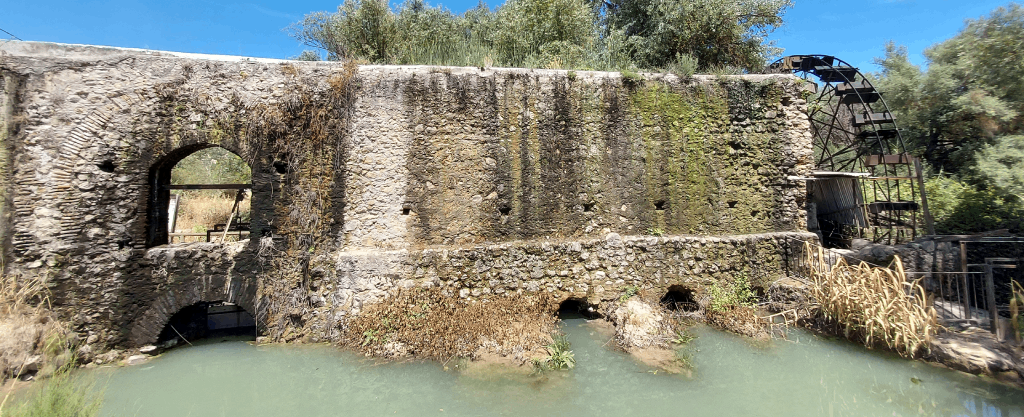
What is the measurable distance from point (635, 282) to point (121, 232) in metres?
7.64

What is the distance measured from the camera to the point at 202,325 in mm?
7273

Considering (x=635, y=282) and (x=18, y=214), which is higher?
(x=18, y=214)

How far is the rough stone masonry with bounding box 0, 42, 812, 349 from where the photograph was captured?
5918mm

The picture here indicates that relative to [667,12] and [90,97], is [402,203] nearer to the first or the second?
[90,97]

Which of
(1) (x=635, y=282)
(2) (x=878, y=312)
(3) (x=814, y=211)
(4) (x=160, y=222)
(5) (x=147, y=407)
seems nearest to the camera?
(5) (x=147, y=407)

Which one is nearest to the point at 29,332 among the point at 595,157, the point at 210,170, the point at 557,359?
the point at 557,359

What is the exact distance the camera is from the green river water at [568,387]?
496 centimetres

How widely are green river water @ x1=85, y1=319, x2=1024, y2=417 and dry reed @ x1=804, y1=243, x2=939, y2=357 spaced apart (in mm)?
275

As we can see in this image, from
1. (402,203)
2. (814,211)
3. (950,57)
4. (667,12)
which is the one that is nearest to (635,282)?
(402,203)

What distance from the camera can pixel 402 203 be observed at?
22.8 ft

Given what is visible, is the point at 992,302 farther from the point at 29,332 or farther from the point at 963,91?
the point at 29,332

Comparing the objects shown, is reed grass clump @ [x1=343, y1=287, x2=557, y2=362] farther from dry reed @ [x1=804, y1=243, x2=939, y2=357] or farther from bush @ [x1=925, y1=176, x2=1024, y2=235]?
bush @ [x1=925, y1=176, x2=1024, y2=235]

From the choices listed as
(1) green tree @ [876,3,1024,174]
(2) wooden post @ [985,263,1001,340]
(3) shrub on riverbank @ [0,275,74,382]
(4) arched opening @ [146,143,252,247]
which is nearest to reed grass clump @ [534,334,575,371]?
(4) arched opening @ [146,143,252,247]

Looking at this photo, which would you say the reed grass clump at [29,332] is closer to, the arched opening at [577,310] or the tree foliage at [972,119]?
the arched opening at [577,310]
